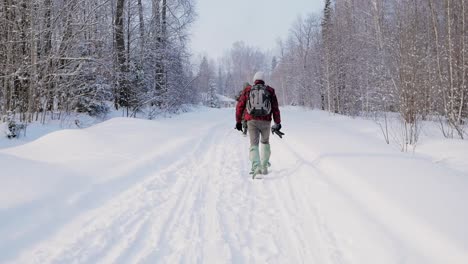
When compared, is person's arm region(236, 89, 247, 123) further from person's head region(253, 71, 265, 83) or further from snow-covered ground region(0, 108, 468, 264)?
snow-covered ground region(0, 108, 468, 264)

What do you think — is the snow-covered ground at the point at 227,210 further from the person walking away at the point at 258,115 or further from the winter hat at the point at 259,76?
the winter hat at the point at 259,76

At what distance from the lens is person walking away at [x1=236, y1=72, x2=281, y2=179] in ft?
18.5

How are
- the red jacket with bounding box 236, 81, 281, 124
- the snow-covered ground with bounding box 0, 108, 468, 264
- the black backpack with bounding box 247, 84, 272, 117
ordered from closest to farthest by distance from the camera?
the snow-covered ground with bounding box 0, 108, 468, 264
the black backpack with bounding box 247, 84, 272, 117
the red jacket with bounding box 236, 81, 281, 124

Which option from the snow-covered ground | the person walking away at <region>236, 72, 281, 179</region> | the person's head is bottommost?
the snow-covered ground

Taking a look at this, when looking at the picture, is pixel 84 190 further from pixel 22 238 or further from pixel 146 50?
pixel 146 50

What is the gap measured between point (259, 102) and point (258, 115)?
239 millimetres

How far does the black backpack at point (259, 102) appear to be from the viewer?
5.63 m

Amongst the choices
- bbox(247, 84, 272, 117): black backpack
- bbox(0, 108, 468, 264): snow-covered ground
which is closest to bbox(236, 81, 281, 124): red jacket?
bbox(247, 84, 272, 117): black backpack

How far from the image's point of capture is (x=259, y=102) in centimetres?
563

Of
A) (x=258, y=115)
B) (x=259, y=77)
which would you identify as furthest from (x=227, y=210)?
(x=259, y=77)

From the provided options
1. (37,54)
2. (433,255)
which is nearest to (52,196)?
(433,255)

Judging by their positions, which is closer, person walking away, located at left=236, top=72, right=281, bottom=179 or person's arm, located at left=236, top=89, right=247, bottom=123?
person walking away, located at left=236, top=72, right=281, bottom=179

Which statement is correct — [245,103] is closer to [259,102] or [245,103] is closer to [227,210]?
[259,102]

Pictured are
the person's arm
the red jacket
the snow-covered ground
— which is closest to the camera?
the snow-covered ground
